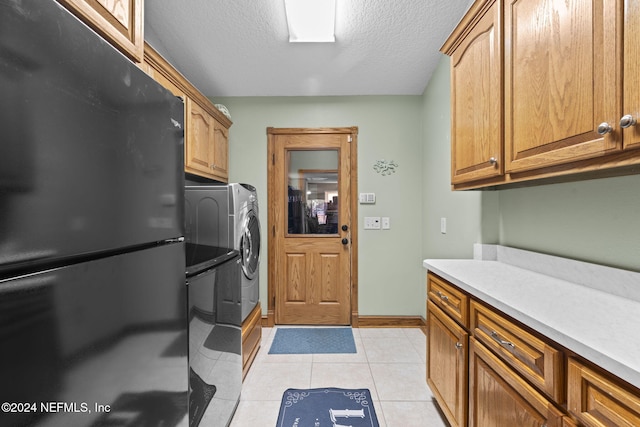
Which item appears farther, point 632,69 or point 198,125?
point 198,125

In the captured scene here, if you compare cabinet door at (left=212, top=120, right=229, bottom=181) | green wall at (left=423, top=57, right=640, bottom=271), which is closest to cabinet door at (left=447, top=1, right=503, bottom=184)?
green wall at (left=423, top=57, right=640, bottom=271)

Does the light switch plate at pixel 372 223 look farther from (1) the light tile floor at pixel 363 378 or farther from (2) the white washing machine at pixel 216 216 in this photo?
(2) the white washing machine at pixel 216 216

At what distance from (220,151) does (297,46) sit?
1.22 metres

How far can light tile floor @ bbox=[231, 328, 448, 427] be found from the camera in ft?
Answer: 5.61

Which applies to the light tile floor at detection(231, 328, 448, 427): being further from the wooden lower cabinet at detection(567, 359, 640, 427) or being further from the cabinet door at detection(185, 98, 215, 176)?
the cabinet door at detection(185, 98, 215, 176)

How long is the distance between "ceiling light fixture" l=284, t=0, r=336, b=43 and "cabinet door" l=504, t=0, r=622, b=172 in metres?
1.06

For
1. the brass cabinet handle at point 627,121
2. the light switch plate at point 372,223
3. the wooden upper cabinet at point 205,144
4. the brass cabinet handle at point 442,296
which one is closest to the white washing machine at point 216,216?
the wooden upper cabinet at point 205,144

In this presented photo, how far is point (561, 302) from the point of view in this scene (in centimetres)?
100

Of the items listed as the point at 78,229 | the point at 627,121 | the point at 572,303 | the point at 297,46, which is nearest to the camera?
the point at 78,229

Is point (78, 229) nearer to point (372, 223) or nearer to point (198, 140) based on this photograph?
point (198, 140)

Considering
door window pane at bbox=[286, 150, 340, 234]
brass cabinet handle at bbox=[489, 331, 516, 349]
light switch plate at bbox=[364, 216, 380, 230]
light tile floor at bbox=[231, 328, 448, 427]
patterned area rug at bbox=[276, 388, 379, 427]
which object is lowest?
light tile floor at bbox=[231, 328, 448, 427]

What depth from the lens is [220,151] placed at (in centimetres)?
282

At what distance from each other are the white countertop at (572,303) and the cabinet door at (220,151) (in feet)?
6.94

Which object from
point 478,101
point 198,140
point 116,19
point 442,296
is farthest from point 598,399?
point 198,140
